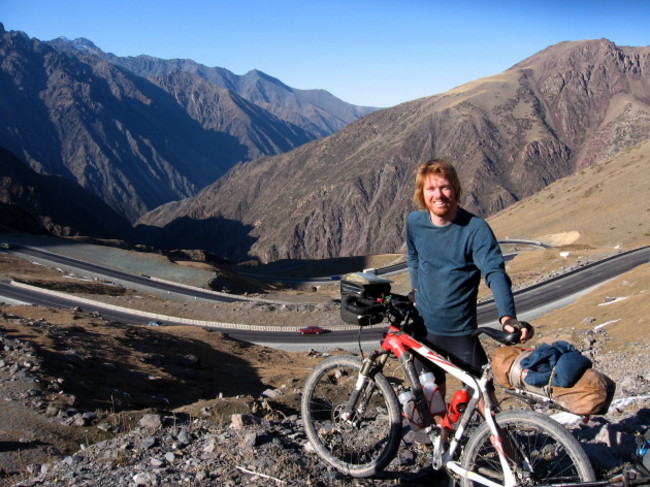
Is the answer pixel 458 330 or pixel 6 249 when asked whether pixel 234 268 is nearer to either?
pixel 6 249

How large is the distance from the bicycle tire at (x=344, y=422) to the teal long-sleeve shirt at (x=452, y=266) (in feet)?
2.44

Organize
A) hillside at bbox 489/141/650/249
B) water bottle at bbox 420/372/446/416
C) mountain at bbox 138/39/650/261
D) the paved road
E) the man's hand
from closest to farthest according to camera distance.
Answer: the man's hand → water bottle at bbox 420/372/446/416 → the paved road → hillside at bbox 489/141/650/249 → mountain at bbox 138/39/650/261

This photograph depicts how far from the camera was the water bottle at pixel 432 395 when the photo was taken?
466 centimetres

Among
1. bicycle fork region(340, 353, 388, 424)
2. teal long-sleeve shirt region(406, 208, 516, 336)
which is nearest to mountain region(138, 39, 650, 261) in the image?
bicycle fork region(340, 353, 388, 424)

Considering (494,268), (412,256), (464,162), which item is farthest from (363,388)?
(464,162)

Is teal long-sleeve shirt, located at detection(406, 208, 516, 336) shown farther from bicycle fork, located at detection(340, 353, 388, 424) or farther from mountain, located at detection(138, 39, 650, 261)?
mountain, located at detection(138, 39, 650, 261)

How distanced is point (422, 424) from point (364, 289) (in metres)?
1.20

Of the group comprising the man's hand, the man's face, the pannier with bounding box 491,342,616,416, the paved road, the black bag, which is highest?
the man's face

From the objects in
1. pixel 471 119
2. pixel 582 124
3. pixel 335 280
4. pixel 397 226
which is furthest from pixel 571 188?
pixel 582 124

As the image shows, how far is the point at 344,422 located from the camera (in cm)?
529

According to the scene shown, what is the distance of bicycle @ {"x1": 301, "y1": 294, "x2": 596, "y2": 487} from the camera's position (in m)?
4.07

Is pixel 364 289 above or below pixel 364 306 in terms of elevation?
above

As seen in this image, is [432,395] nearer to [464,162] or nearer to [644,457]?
[644,457]

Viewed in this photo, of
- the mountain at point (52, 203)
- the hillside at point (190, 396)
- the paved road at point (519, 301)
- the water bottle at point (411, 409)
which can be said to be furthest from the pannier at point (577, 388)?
the mountain at point (52, 203)
